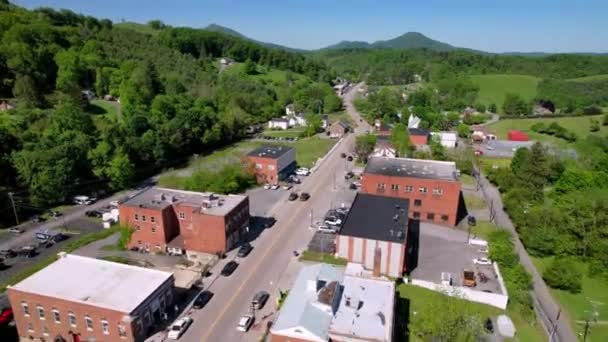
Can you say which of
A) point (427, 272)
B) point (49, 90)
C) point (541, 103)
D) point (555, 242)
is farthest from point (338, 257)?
point (541, 103)

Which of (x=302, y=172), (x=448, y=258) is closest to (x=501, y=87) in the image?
(x=302, y=172)

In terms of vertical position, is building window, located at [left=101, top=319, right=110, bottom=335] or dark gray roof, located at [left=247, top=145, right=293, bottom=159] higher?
dark gray roof, located at [left=247, top=145, right=293, bottom=159]

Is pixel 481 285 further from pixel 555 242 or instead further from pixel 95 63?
pixel 95 63

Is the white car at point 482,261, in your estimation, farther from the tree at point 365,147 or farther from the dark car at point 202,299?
the tree at point 365,147

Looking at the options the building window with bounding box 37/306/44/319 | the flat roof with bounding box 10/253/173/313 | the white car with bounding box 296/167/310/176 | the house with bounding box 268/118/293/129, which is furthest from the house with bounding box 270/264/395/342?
the house with bounding box 268/118/293/129

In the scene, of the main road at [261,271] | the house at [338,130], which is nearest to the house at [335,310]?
the main road at [261,271]

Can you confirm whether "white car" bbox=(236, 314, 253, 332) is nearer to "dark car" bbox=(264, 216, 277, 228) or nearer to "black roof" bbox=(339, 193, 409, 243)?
"black roof" bbox=(339, 193, 409, 243)
